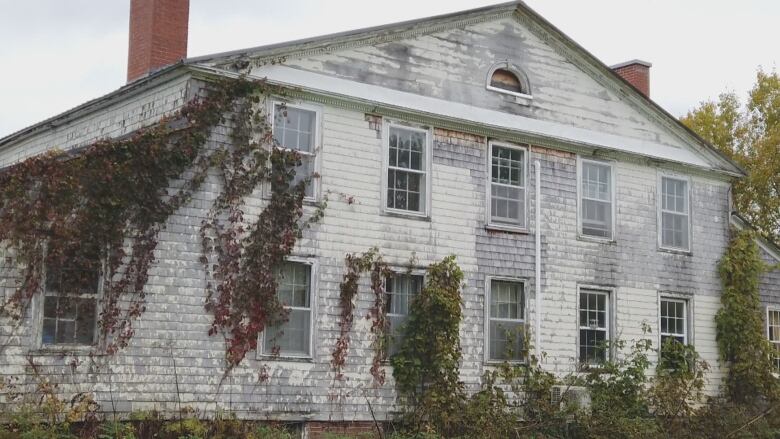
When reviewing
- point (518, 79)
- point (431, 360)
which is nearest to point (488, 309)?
point (431, 360)

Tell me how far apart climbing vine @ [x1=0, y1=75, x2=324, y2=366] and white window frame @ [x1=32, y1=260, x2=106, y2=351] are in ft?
0.21

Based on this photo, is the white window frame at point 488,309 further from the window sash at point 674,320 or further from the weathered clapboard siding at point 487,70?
the window sash at point 674,320

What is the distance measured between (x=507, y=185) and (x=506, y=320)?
2.76 metres

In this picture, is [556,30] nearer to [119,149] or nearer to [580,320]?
[580,320]

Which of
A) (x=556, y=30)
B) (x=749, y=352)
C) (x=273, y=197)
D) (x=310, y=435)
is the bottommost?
(x=310, y=435)

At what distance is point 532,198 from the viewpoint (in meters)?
21.8

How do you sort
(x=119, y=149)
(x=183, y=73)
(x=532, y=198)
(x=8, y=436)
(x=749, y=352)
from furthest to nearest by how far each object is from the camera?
(x=749, y=352), (x=532, y=198), (x=183, y=73), (x=119, y=149), (x=8, y=436)

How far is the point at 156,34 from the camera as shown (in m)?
20.7

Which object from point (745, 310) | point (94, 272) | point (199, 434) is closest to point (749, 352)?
point (745, 310)

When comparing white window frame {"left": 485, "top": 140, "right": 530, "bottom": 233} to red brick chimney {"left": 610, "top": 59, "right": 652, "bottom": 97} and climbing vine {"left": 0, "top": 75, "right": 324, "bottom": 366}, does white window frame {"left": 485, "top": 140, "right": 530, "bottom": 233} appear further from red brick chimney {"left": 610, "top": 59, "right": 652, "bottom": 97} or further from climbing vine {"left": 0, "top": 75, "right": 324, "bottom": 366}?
red brick chimney {"left": 610, "top": 59, "right": 652, "bottom": 97}

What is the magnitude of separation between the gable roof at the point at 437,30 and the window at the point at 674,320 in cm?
338

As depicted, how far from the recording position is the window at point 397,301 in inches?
771

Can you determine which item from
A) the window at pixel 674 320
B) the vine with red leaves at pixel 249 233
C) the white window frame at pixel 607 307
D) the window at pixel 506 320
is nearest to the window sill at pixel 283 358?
the vine with red leaves at pixel 249 233

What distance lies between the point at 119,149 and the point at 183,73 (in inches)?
82.0
